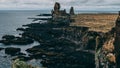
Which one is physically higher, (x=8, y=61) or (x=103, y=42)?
(x=103, y=42)

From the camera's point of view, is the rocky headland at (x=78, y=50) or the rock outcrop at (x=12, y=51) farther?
the rock outcrop at (x=12, y=51)

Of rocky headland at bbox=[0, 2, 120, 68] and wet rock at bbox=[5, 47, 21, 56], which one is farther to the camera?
wet rock at bbox=[5, 47, 21, 56]

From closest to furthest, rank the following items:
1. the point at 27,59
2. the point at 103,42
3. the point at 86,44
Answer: the point at 103,42
the point at 27,59
the point at 86,44

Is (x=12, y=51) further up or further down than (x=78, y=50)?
further down

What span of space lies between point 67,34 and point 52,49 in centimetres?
4497

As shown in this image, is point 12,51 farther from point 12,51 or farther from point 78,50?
point 78,50

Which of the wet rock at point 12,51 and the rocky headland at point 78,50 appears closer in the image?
the rocky headland at point 78,50

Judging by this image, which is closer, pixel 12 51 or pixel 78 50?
pixel 78 50

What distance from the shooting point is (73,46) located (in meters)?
141

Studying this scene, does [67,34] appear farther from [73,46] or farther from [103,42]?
[103,42]

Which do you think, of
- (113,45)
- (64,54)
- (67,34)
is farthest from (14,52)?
(113,45)

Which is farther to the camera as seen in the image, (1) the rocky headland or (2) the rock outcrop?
(2) the rock outcrop

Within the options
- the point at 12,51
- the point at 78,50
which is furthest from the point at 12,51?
the point at 78,50

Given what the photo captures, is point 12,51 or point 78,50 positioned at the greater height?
point 78,50
